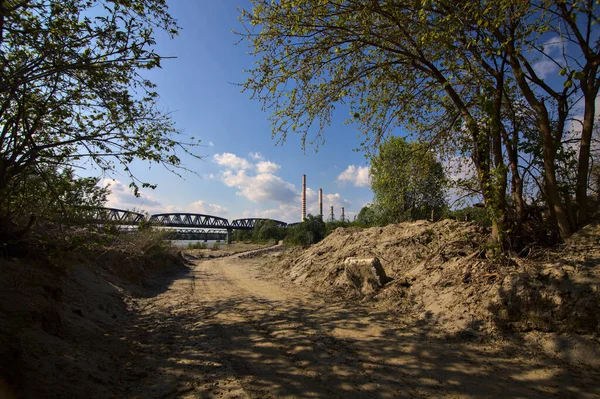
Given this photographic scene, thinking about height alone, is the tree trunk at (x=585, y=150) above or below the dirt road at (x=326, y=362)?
above

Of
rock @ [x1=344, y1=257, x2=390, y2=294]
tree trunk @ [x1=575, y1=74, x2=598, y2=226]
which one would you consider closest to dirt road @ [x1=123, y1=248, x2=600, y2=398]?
A: rock @ [x1=344, y1=257, x2=390, y2=294]

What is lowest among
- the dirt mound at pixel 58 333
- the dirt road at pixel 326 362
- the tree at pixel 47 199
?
the dirt road at pixel 326 362

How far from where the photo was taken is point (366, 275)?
866 centimetres

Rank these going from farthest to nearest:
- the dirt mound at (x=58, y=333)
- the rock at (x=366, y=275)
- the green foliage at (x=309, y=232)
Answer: the green foliage at (x=309, y=232), the rock at (x=366, y=275), the dirt mound at (x=58, y=333)

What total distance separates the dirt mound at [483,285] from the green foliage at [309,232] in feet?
121

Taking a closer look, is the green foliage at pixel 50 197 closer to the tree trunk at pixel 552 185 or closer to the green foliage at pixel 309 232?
the tree trunk at pixel 552 185

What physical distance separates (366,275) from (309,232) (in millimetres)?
43036

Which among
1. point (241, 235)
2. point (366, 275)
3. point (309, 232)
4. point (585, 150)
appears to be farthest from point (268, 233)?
point (585, 150)

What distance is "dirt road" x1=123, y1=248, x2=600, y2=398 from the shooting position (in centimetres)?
346

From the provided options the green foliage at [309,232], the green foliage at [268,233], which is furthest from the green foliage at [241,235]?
the green foliage at [309,232]

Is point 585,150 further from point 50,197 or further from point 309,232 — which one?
point 309,232

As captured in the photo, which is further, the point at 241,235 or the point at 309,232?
the point at 241,235

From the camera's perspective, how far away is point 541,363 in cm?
405

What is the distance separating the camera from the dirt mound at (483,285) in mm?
4574
